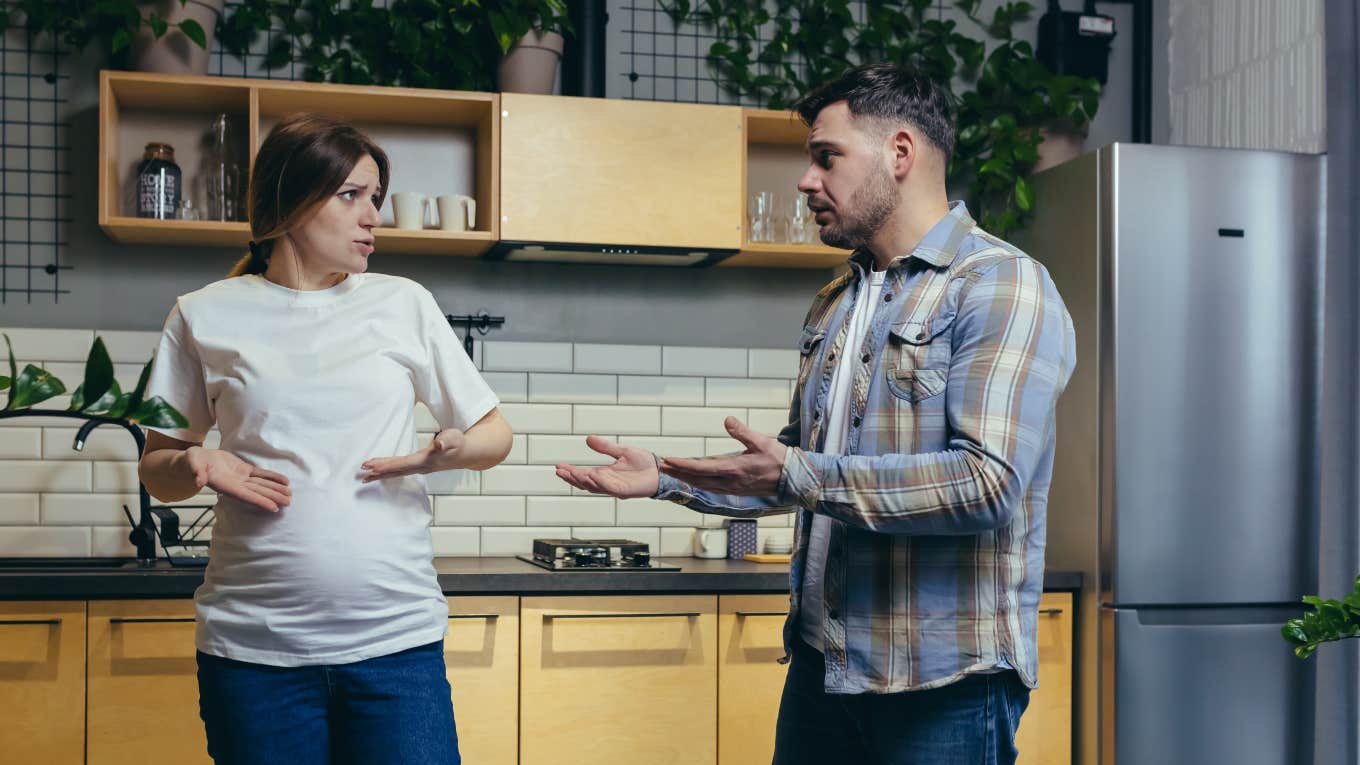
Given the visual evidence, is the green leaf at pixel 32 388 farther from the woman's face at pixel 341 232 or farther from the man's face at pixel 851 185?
the man's face at pixel 851 185

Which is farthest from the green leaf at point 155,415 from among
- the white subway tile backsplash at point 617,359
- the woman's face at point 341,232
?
the white subway tile backsplash at point 617,359

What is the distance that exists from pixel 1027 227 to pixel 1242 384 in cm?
75

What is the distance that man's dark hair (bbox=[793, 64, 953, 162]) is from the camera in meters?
1.83

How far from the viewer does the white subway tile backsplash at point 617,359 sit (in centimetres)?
366

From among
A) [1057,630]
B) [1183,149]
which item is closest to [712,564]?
[1057,630]

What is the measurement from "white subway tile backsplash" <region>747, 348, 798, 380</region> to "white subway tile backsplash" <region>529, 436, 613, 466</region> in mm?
501

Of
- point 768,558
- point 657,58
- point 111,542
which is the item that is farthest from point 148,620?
point 657,58

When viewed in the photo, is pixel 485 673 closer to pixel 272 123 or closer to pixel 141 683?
pixel 141 683

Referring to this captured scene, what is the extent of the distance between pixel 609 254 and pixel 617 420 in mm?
470

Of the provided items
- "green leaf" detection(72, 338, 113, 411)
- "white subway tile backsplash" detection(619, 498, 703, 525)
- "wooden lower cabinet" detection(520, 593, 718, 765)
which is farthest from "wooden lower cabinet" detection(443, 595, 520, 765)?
"green leaf" detection(72, 338, 113, 411)

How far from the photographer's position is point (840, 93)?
1860 mm

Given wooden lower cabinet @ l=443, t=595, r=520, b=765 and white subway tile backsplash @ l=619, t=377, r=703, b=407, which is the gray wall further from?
wooden lower cabinet @ l=443, t=595, r=520, b=765

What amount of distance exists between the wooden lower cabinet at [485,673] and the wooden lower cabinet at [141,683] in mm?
554

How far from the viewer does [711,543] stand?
3.56 meters
